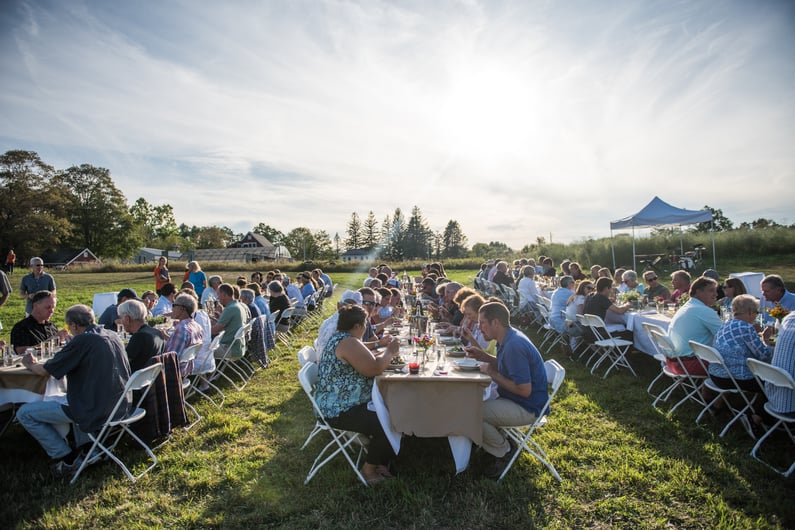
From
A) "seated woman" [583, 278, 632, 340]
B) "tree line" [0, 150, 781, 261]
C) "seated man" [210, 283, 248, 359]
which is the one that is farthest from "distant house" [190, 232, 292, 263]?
"seated woman" [583, 278, 632, 340]

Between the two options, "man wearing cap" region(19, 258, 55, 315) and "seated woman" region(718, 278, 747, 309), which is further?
"man wearing cap" region(19, 258, 55, 315)

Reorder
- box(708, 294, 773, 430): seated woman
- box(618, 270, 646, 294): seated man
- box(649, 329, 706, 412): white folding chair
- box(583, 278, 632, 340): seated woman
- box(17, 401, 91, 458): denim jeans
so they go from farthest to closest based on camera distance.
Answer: box(618, 270, 646, 294): seated man
box(583, 278, 632, 340): seated woman
box(649, 329, 706, 412): white folding chair
box(708, 294, 773, 430): seated woman
box(17, 401, 91, 458): denim jeans

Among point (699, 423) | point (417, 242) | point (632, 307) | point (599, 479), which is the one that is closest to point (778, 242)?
point (632, 307)

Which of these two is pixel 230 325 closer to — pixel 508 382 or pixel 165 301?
pixel 165 301

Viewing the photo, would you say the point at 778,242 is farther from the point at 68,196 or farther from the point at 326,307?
the point at 68,196

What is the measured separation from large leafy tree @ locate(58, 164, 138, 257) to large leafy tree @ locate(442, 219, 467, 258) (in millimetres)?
60179

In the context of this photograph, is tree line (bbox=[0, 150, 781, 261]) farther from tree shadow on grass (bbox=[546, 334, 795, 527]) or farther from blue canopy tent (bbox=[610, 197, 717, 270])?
tree shadow on grass (bbox=[546, 334, 795, 527])

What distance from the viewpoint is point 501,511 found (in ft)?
11.1

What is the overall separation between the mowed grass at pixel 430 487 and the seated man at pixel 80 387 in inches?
13.3

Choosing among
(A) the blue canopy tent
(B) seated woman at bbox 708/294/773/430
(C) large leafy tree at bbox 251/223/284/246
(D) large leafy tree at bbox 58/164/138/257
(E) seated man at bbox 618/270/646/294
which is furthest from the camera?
(C) large leafy tree at bbox 251/223/284/246

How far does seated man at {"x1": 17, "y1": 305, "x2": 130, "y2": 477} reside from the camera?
3.79 m

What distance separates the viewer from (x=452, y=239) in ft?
319

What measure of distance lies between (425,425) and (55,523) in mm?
Result: 2902

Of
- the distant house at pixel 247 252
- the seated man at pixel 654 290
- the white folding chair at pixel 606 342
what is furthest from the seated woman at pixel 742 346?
the distant house at pixel 247 252
